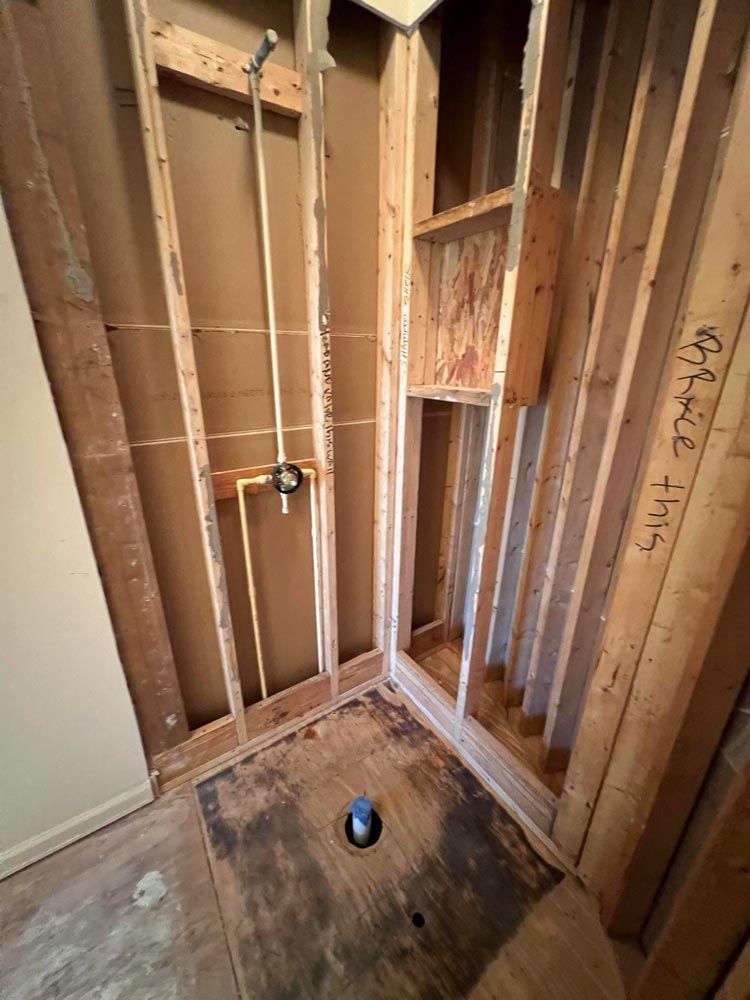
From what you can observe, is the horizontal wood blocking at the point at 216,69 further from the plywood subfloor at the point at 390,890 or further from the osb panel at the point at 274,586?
the plywood subfloor at the point at 390,890

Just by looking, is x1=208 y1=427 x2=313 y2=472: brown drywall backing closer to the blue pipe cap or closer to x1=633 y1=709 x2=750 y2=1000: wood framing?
the blue pipe cap

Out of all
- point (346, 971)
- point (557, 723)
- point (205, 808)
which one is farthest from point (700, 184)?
point (205, 808)

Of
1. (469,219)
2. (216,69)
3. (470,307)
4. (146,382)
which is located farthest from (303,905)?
(216,69)

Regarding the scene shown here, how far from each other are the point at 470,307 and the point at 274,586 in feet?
4.50

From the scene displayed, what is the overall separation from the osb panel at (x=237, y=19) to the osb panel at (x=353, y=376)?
2.68 feet

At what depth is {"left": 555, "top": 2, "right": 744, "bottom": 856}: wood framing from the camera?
784mm

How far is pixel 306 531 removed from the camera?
162 centimetres

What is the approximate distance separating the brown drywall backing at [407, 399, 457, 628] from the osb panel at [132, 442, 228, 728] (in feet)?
3.35

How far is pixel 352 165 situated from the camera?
53.2 inches

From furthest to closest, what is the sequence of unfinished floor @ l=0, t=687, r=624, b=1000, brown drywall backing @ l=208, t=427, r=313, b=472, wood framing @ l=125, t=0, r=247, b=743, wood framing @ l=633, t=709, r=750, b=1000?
brown drywall backing @ l=208, t=427, r=313, b=472 → unfinished floor @ l=0, t=687, r=624, b=1000 → wood framing @ l=125, t=0, r=247, b=743 → wood framing @ l=633, t=709, r=750, b=1000

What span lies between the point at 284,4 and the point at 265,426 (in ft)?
4.03

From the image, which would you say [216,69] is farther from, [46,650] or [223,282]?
[46,650]

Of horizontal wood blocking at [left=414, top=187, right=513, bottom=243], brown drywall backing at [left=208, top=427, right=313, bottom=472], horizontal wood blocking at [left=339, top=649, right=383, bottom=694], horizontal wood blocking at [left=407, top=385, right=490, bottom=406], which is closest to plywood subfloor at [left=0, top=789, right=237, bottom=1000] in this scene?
horizontal wood blocking at [left=339, top=649, right=383, bottom=694]

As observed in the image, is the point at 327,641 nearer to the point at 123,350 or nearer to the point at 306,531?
the point at 306,531
